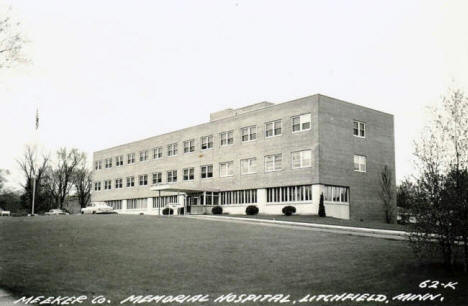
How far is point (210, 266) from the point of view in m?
14.0

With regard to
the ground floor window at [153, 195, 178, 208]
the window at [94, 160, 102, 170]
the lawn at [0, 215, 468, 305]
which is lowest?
the lawn at [0, 215, 468, 305]

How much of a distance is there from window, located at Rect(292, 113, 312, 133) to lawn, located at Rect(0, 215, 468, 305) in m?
20.5

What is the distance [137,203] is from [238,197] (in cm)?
2061

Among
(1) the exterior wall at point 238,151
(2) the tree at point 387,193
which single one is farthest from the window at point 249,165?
(2) the tree at point 387,193

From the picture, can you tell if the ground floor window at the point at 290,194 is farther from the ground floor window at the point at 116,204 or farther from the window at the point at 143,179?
the ground floor window at the point at 116,204

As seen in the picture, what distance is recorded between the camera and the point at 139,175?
206ft

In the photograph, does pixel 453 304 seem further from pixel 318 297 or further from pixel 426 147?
pixel 426 147

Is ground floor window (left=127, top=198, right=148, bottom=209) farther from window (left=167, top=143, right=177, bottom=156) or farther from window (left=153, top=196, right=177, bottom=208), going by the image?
window (left=167, top=143, right=177, bottom=156)

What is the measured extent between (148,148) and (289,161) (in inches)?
994

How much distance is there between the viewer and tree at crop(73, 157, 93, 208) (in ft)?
308

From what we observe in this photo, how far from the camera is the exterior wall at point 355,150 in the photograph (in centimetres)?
4019

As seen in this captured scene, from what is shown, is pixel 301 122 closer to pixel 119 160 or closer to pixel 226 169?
pixel 226 169

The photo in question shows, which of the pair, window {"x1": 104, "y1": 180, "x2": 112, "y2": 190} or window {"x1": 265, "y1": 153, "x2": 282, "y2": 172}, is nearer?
window {"x1": 265, "y1": 153, "x2": 282, "y2": 172}

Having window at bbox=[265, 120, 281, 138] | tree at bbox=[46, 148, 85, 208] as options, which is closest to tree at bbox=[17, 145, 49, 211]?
tree at bbox=[46, 148, 85, 208]
